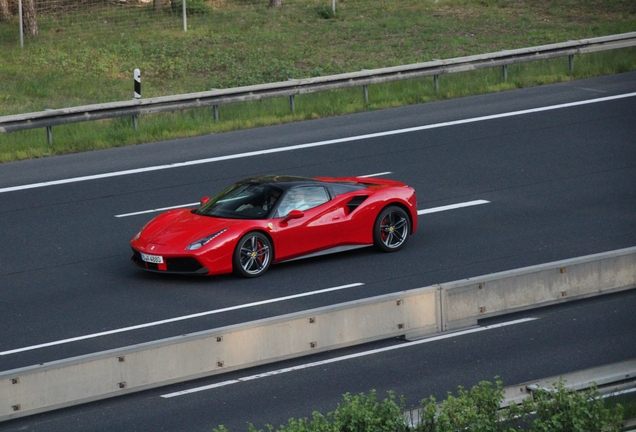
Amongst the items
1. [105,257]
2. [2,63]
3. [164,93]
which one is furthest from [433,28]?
[105,257]

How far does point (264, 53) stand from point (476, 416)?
24.8m

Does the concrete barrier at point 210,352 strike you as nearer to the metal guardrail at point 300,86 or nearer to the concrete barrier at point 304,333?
the concrete barrier at point 304,333

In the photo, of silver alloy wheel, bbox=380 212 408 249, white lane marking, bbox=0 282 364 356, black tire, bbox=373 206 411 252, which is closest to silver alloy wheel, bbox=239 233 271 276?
white lane marking, bbox=0 282 364 356

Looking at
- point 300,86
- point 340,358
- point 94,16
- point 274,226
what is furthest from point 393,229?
point 94,16

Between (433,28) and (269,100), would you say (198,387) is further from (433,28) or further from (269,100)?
(433,28)

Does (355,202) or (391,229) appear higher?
(355,202)

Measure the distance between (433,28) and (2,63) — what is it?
42.5ft

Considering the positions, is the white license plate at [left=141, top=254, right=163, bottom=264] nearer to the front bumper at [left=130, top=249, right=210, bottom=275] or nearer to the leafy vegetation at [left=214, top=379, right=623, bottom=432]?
the front bumper at [left=130, top=249, right=210, bottom=275]

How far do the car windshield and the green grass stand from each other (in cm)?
724

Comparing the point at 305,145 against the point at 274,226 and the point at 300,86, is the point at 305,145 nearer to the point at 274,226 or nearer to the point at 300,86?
the point at 300,86

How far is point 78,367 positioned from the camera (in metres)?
9.77

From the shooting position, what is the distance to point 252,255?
1445 cm

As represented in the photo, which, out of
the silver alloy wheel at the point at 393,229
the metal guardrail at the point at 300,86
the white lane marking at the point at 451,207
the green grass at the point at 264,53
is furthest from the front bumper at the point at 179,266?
the metal guardrail at the point at 300,86

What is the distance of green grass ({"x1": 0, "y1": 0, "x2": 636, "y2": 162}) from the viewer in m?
23.8
